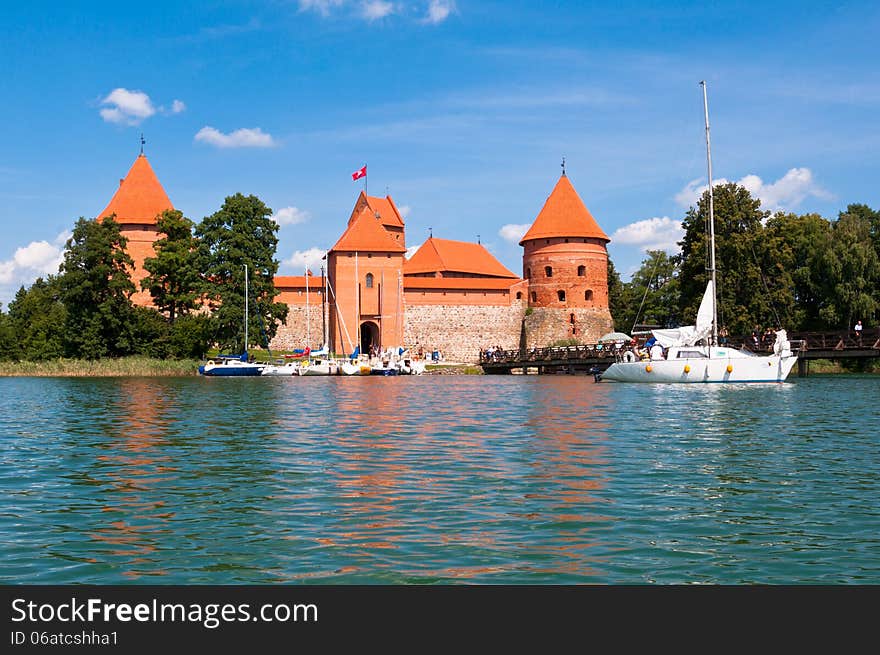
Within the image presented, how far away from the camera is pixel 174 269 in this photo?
4838 centimetres

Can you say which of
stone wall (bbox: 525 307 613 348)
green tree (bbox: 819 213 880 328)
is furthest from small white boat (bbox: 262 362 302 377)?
green tree (bbox: 819 213 880 328)

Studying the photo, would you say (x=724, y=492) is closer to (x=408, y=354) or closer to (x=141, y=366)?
(x=141, y=366)

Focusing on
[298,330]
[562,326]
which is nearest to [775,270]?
[562,326]

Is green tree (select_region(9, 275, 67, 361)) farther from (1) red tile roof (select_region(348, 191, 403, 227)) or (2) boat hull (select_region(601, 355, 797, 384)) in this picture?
(2) boat hull (select_region(601, 355, 797, 384))

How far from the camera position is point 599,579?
621cm

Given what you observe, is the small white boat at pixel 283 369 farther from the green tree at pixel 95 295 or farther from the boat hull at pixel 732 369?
the boat hull at pixel 732 369

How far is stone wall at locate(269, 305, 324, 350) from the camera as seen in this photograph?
194 ft

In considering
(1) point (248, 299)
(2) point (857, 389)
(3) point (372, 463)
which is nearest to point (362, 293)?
(1) point (248, 299)

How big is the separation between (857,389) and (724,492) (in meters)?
22.4

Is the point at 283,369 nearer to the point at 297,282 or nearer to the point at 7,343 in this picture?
the point at 297,282

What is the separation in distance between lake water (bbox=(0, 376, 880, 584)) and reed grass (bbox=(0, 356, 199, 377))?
86.0ft

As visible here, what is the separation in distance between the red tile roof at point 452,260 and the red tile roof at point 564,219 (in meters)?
9.06

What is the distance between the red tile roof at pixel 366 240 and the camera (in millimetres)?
58375
